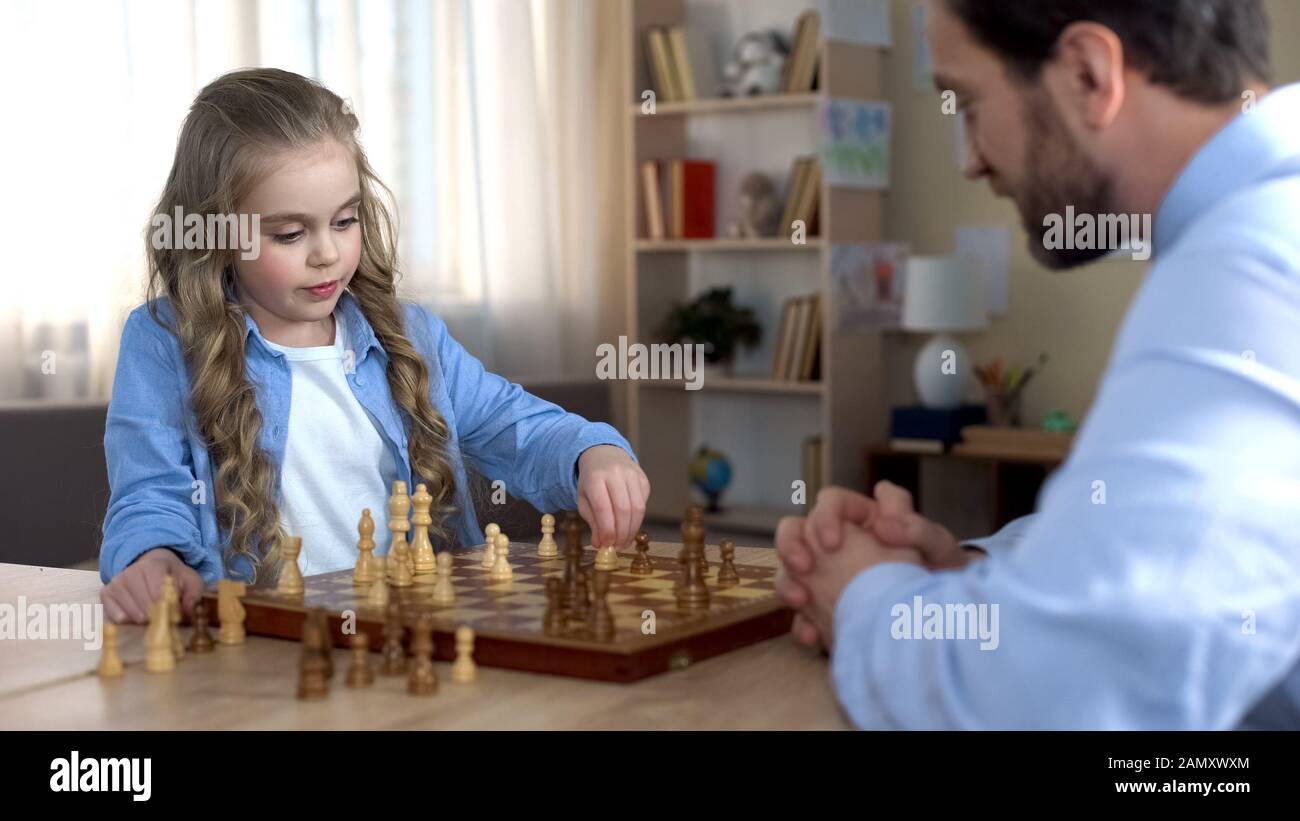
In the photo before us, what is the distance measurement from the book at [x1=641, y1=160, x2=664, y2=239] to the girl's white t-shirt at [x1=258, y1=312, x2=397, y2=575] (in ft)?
12.9

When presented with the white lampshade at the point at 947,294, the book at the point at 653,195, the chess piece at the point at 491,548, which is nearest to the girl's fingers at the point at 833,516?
the chess piece at the point at 491,548

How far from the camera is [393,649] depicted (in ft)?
4.26

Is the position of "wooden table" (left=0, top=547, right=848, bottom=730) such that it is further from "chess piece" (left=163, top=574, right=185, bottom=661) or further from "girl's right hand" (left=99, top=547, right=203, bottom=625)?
"girl's right hand" (left=99, top=547, right=203, bottom=625)

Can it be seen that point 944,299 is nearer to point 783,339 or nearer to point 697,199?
point 783,339

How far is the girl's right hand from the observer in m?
1.59

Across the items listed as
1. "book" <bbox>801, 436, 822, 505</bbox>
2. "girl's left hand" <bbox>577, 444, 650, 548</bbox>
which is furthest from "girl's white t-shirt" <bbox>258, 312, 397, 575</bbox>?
"book" <bbox>801, 436, 822, 505</bbox>

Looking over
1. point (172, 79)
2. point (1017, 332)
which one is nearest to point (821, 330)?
point (1017, 332)

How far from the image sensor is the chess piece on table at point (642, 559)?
5.66ft

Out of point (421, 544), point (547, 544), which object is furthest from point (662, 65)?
point (421, 544)

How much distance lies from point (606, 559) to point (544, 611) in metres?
0.35

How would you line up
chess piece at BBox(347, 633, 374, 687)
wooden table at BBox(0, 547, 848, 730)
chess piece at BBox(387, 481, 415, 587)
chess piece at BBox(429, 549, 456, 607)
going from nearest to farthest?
wooden table at BBox(0, 547, 848, 730)
chess piece at BBox(347, 633, 374, 687)
chess piece at BBox(429, 549, 456, 607)
chess piece at BBox(387, 481, 415, 587)

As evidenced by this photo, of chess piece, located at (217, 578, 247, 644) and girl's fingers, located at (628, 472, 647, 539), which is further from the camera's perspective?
girl's fingers, located at (628, 472, 647, 539)

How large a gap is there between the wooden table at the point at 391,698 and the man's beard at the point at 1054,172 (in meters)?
0.47
